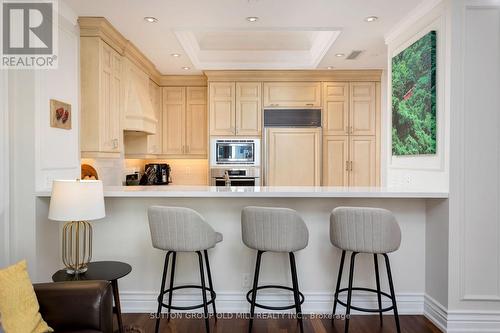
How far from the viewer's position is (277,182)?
4.82m

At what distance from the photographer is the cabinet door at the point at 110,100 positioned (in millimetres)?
3238

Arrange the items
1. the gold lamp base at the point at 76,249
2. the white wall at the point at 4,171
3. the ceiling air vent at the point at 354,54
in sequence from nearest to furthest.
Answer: the gold lamp base at the point at 76,249, the white wall at the point at 4,171, the ceiling air vent at the point at 354,54

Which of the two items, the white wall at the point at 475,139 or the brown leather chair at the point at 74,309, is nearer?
the brown leather chair at the point at 74,309

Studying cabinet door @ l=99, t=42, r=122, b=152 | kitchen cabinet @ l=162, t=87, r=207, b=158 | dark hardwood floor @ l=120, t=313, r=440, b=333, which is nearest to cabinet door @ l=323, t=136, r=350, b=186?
kitchen cabinet @ l=162, t=87, r=207, b=158

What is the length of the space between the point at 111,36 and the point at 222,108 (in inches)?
75.1

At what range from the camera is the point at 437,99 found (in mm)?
2549

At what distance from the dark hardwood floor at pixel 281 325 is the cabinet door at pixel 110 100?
1.65 meters

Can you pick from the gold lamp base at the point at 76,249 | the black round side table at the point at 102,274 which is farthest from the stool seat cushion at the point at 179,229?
the gold lamp base at the point at 76,249

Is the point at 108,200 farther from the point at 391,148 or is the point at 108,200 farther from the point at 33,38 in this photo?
the point at 391,148

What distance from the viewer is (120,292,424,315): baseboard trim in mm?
2730

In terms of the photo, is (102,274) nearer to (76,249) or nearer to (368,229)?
(76,249)

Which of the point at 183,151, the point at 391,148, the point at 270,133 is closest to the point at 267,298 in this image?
the point at 391,148

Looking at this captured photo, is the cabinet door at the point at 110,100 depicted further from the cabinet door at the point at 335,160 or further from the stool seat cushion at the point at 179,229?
the cabinet door at the point at 335,160

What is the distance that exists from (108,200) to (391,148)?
8.79 feet
